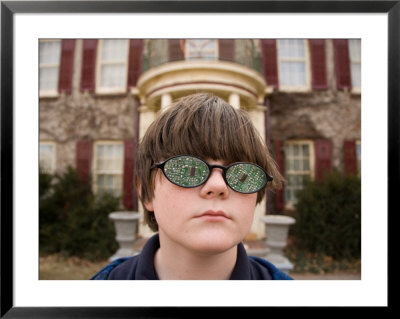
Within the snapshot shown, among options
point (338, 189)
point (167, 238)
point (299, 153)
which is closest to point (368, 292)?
point (338, 189)

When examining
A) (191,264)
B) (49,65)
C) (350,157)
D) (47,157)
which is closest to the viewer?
(191,264)

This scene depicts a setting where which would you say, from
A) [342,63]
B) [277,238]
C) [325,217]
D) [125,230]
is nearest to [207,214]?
[125,230]

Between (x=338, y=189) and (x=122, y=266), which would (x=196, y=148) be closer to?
(x=122, y=266)

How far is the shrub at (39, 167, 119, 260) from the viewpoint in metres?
1.37

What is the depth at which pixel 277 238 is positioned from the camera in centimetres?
163

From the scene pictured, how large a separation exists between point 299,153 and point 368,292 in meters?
0.94

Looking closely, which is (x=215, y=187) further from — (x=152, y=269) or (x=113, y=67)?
(x=113, y=67)

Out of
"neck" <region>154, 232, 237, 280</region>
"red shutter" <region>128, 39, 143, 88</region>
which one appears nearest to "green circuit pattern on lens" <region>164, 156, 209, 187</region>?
"neck" <region>154, 232, 237, 280</region>

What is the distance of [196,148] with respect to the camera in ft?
2.60

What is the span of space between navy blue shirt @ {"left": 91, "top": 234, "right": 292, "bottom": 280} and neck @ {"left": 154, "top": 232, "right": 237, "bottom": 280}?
0.03 meters

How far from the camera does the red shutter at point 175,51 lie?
119cm

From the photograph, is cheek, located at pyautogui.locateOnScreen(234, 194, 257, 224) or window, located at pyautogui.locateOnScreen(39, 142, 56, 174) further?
window, located at pyautogui.locateOnScreen(39, 142, 56, 174)

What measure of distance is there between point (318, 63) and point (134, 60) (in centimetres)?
107

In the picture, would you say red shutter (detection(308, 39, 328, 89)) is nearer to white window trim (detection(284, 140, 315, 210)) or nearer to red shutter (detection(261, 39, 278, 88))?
red shutter (detection(261, 39, 278, 88))
